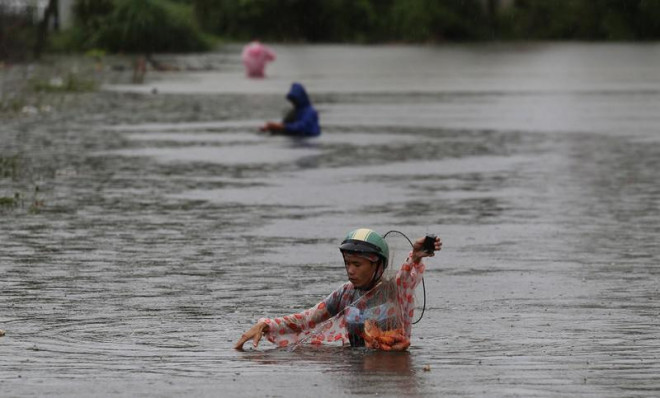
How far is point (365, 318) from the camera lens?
9578 mm

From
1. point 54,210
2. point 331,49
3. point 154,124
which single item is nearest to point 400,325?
point 54,210

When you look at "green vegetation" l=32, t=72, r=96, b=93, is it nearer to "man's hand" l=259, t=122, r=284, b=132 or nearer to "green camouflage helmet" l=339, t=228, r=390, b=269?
"man's hand" l=259, t=122, r=284, b=132

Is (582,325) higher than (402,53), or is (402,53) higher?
(582,325)

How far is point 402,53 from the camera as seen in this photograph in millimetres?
81125

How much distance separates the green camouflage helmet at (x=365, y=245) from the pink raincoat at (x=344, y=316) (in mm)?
139

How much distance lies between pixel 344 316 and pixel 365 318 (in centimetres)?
18

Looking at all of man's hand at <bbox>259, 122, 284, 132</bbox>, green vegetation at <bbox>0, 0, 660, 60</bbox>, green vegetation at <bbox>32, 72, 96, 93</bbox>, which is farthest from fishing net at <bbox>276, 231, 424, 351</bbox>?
green vegetation at <bbox>0, 0, 660, 60</bbox>

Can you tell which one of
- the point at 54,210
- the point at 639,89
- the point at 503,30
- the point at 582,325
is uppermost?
the point at 582,325

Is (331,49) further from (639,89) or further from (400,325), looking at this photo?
(400,325)

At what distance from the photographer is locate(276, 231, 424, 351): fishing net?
9.52 m

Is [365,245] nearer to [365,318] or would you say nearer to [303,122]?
[365,318]

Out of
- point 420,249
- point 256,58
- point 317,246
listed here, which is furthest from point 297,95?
point 256,58

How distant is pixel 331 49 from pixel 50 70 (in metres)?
36.8

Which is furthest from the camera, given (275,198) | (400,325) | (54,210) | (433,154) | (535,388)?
(433,154)
